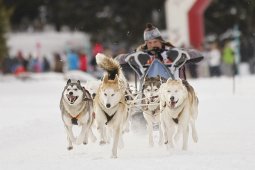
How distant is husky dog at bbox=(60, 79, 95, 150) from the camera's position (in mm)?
9406

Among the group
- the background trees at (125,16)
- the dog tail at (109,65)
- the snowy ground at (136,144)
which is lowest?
the snowy ground at (136,144)

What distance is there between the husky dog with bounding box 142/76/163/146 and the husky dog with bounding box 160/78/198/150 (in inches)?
17.3

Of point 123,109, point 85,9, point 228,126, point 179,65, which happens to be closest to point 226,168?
point 123,109

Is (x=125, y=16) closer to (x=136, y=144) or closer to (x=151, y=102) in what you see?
(x=136, y=144)

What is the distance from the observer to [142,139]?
10.7m

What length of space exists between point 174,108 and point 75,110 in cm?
129

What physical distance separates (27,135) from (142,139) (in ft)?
6.54

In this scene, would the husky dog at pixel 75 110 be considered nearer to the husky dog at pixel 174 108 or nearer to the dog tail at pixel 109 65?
the dog tail at pixel 109 65

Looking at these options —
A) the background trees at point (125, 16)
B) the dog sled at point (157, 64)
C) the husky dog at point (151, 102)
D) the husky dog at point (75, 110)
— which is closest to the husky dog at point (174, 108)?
the husky dog at point (151, 102)

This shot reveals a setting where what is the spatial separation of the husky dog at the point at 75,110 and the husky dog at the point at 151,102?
30.1 inches

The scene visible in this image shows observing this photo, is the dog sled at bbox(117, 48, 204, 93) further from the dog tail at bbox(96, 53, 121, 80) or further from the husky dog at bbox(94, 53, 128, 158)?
the husky dog at bbox(94, 53, 128, 158)

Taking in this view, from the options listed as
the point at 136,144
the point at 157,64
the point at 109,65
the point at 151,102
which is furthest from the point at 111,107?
the point at 136,144

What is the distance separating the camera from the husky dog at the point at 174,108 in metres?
8.84

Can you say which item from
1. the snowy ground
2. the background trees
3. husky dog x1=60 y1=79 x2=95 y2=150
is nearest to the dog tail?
husky dog x1=60 y1=79 x2=95 y2=150
